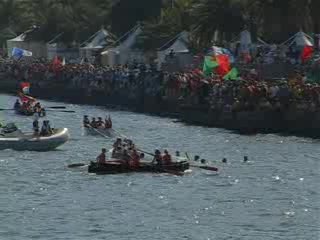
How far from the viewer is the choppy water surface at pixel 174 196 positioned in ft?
155

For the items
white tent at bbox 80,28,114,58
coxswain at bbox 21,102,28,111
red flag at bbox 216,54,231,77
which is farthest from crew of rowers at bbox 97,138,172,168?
white tent at bbox 80,28,114,58

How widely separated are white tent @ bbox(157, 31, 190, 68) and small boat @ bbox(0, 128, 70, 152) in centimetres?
3601

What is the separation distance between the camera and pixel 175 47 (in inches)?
4281

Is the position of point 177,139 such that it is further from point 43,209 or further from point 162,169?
point 43,209

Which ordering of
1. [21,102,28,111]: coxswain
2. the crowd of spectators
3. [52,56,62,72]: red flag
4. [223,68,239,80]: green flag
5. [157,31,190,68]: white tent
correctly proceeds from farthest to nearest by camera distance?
[52,56,62,72]: red flag → [157,31,190,68]: white tent → [21,102,28,111]: coxswain → [223,68,239,80]: green flag → the crowd of spectators

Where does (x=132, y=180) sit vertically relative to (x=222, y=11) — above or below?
below

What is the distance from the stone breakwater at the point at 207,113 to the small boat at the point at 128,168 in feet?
49.9

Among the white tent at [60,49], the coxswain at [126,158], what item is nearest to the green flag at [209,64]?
the coxswain at [126,158]

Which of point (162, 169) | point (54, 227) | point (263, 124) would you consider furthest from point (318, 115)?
point (54, 227)

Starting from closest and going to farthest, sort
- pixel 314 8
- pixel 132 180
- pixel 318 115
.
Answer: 1. pixel 132 180
2. pixel 318 115
3. pixel 314 8

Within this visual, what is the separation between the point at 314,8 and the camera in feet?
311

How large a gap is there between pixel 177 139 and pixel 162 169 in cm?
1640

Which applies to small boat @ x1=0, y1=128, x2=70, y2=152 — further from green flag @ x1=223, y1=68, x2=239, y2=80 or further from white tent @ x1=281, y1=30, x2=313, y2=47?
white tent @ x1=281, y1=30, x2=313, y2=47

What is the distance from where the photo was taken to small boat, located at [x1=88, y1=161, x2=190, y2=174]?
59844mm
